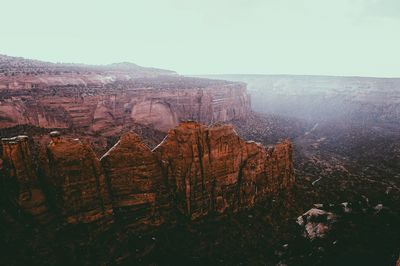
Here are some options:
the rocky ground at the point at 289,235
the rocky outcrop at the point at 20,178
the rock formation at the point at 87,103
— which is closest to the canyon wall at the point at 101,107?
the rock formation at the point at 87,103

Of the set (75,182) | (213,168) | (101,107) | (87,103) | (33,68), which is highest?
(33,68)

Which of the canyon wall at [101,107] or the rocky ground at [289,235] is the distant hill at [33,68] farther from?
the rocky ground at [289,235]

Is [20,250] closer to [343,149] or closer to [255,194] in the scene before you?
[255,194]

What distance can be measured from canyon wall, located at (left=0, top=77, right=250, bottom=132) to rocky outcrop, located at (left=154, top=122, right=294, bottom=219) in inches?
1068

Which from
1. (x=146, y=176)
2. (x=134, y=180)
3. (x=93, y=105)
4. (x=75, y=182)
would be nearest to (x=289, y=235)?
(x=146, y=176)

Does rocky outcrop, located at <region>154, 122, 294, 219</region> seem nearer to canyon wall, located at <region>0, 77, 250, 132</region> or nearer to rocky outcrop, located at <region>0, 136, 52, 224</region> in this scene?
rocky outcrop, located at <region>0, 136, 52, 224</region>

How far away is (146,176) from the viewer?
1070 inches

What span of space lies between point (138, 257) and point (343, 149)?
65.3 m

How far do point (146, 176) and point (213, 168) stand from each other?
696 cm

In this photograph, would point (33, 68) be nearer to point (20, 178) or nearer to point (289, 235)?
point (20, 178)

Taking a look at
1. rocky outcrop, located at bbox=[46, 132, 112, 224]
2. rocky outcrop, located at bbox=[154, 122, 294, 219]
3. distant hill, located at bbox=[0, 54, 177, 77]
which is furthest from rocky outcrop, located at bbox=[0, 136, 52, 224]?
distant hill, located at bbox=[0, 54, 177, 77]

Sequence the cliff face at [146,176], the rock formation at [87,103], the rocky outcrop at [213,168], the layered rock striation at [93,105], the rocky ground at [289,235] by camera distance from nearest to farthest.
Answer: the cliff face at [146,176], the rocky ground at [289,235], the rocky outcrop at [213,168], the layered rock striation at [93,105], the rock formation at [87,103]

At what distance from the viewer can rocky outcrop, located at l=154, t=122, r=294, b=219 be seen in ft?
95.0

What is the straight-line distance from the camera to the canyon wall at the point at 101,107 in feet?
149
